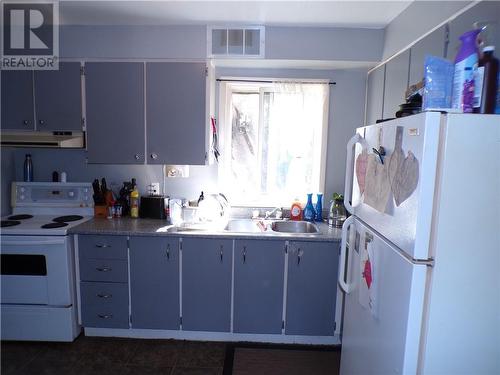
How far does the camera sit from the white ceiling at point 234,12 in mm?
1980

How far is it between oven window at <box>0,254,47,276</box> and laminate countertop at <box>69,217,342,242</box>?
0.32m

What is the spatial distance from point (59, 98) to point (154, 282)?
5.55 ft

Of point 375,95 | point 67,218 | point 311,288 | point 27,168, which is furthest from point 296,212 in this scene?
point 27,168

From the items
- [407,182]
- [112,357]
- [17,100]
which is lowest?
[112,357]

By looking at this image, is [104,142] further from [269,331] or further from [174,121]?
[269,331]

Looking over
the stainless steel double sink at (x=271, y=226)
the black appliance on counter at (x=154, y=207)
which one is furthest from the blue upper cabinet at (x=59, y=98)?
the stainless steel double sink at (x=271, y=226)

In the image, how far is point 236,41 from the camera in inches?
92.2

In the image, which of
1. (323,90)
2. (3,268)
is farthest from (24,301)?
(323,90)

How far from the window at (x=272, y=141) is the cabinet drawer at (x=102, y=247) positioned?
3.36ft

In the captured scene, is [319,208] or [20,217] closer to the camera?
[20,217]

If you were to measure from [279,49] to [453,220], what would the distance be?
1.94m

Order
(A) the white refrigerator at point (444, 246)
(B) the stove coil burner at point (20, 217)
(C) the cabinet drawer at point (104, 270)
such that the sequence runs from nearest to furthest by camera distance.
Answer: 1. (A) the white refrigerator at point (444, 246)
2. (C) the cabinet drawer at point (104, 270)
3. (B) the stove coil burner at point (20, 217)

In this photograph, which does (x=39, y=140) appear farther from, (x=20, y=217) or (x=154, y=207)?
(x=154, y=207)

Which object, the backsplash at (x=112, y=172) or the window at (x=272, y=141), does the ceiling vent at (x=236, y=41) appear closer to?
the window at (x=272, y=141)
